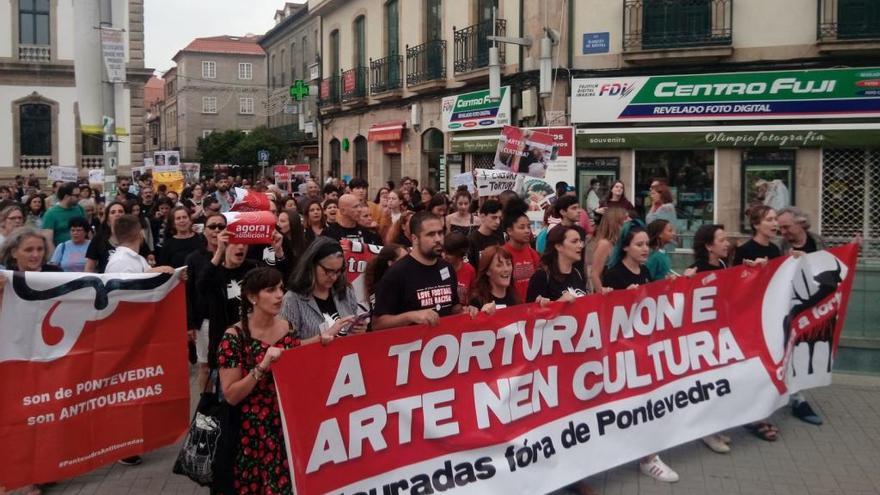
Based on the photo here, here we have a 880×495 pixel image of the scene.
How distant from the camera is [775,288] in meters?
6.29

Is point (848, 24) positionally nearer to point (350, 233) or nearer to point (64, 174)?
point (350, 233)

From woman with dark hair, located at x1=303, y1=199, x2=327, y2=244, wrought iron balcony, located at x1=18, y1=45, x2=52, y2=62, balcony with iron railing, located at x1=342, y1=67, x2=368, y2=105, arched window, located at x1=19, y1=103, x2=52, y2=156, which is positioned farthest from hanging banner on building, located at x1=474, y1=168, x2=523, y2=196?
wrought iron balcony, located at x1=18, y1=45, x2=52, y2=62

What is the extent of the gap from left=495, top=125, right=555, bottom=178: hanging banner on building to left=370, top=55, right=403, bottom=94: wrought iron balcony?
12.9 m

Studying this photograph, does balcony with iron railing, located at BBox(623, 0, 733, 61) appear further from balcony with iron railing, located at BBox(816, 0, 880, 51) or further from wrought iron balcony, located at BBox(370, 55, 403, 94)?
wrought iron balcony, located at BBox(370, 55, 403, 94)

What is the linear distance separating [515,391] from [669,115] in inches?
519

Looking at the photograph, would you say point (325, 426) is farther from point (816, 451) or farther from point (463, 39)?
point (463, 39)

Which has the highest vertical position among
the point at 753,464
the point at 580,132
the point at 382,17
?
the point at 382,17

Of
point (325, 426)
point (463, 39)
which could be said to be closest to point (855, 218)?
point (463, 39)

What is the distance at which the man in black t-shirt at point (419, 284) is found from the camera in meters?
4.95

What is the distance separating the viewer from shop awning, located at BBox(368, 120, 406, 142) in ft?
80.8

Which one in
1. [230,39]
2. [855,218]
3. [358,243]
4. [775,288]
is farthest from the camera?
[230,39]

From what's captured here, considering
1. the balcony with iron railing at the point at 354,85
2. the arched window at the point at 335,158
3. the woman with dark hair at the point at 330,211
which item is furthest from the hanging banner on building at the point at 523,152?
the arched window at the point at 335,158

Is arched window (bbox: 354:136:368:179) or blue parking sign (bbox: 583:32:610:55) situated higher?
blue parking sign (bbox: 583:32:610:55)

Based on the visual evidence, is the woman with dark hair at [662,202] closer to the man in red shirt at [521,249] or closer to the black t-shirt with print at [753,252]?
the black t-shirt with print at [753,252]
